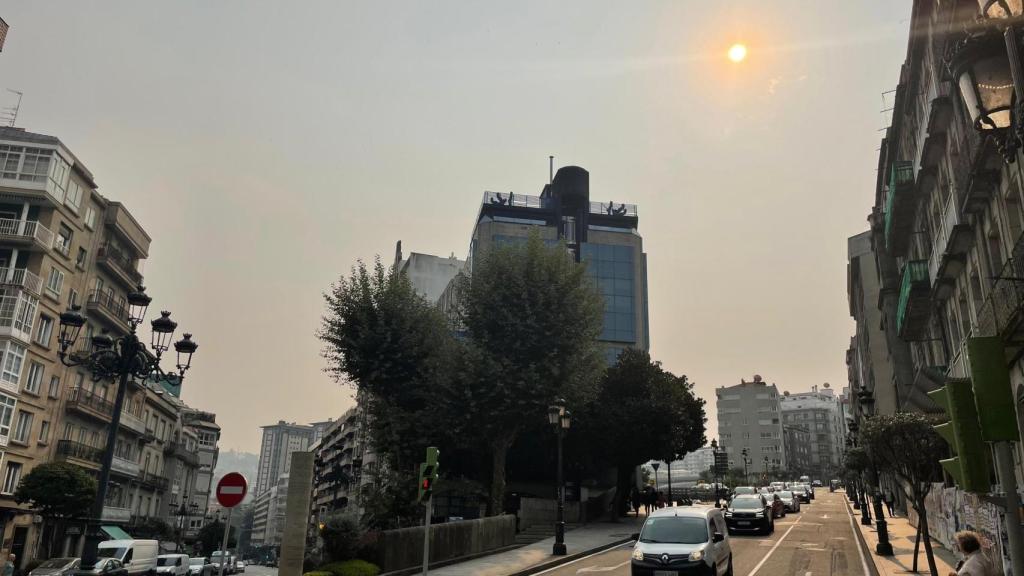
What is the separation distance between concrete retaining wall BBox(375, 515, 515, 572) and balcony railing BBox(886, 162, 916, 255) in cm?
2054

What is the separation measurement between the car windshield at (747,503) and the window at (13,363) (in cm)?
3747

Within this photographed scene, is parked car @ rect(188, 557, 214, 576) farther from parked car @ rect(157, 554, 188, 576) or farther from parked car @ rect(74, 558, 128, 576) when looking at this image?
parked car @ rect(74, 558, 128, 576)

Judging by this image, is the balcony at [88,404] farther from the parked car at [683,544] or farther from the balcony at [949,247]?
the balcony at [949,247]

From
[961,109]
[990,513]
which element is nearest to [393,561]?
[990,513]

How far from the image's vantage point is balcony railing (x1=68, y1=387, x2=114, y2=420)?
41.0 metres

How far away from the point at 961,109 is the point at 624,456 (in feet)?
88.0

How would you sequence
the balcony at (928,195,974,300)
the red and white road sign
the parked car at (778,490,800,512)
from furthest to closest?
the parked car at (778,490,800,512), the balcony at (928,195,974,300), the red and white road sign

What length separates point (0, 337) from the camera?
34750mm

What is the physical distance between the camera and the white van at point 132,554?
97.0 feet

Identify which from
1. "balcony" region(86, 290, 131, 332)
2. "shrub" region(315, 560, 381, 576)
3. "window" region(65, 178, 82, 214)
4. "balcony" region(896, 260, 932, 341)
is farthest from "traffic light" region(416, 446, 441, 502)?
"window" region(65, 178, 82, 214)

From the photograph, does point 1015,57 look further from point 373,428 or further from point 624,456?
point 624,456

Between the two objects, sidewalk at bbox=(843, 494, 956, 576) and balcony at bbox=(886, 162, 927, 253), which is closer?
sidewalk at bbox=(843, 494, 956, 576)

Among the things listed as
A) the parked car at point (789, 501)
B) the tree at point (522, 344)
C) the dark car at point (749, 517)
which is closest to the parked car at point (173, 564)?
the tree at point (522, 344)

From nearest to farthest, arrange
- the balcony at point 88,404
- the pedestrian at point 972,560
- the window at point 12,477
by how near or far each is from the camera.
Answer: the pedestrian at point 972,560 < the window at point 12,477 < the balcony at point 88,404
